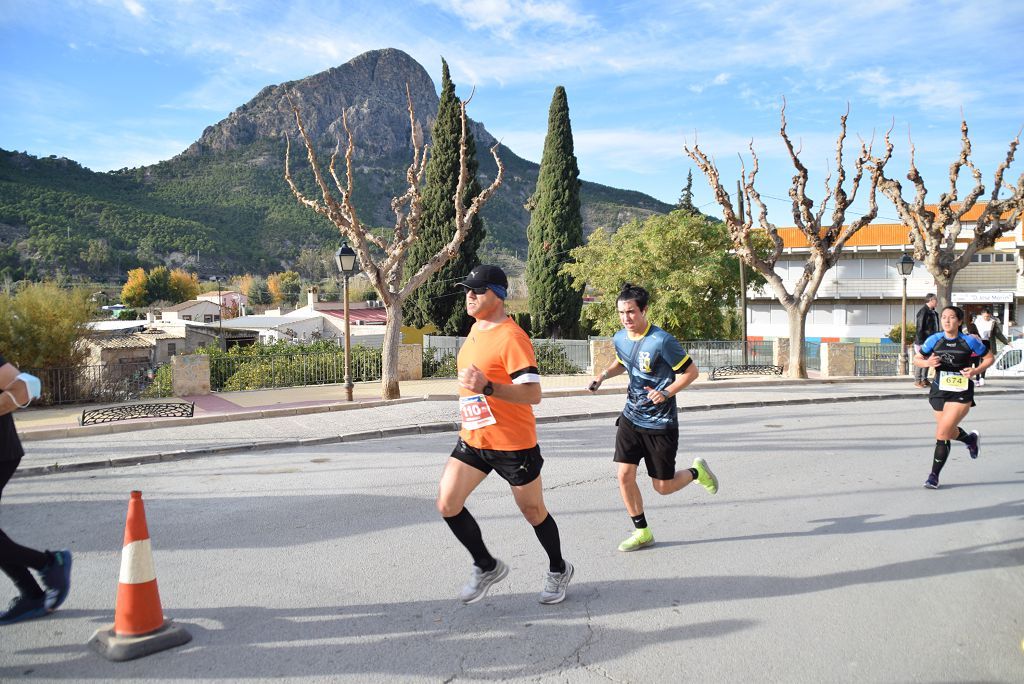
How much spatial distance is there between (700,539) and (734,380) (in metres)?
16.0

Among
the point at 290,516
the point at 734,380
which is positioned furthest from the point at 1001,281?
the point at 290,516

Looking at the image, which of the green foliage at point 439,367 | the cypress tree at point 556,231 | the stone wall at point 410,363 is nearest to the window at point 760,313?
the cypress tree at point 556,231

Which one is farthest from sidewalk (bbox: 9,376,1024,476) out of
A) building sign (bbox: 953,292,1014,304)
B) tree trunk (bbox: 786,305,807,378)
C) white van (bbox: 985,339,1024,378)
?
building sign (bbox: 953,292,1014,304)

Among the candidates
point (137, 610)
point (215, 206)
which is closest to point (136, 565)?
point (137, 610)

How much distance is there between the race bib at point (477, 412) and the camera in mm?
4438

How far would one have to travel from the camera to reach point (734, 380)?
21.3 m

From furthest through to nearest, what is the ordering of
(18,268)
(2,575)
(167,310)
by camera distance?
(18,268)
(167,310)
(2,575)

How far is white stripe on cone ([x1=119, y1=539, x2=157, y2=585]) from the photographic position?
13.0 ft

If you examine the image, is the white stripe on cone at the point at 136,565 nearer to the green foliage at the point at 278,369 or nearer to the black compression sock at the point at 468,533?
the black compression sock at the point at 468,533

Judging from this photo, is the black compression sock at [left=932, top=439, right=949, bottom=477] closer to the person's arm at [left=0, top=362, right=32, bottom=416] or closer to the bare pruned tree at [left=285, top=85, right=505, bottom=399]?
the person's arm at [left=0, top=362, right=32, bottom=416]

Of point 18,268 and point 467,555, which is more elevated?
point 18,268

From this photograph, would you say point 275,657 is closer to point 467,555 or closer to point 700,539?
point 467,555

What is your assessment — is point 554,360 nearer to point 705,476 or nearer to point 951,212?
point 951,212

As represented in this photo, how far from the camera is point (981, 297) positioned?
44.1 meters
